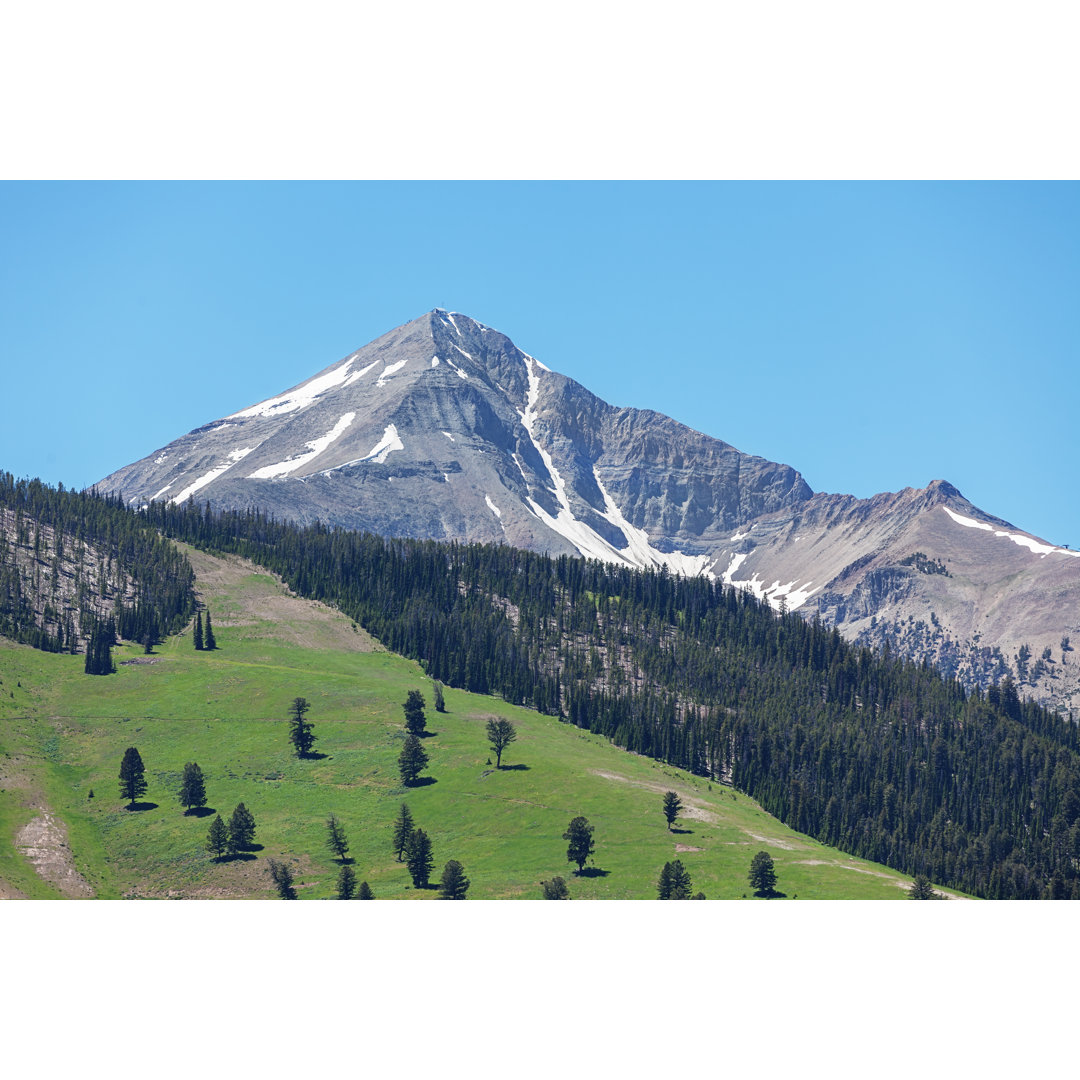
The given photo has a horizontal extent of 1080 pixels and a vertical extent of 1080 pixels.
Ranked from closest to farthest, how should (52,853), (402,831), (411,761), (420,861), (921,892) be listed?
1. (420,861)
2. (921,892)
3. (52,853)
4. (402,831)
5. (411,761)

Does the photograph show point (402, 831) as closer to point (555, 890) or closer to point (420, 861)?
point (420, 861)

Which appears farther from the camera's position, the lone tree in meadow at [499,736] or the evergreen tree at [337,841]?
the lone tree in meadow at [499,736]

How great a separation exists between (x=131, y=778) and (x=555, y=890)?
7101 cm

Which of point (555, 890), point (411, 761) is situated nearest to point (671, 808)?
point (555, 890)

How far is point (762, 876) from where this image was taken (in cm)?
14612

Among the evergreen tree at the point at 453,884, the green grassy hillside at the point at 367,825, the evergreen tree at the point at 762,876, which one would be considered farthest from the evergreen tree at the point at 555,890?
the evergreen tree at the point at 762,876

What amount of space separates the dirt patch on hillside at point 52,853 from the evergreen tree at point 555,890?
2180 inches

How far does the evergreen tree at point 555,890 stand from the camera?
140 metres

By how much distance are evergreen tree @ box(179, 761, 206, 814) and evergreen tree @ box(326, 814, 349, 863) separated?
22099mm

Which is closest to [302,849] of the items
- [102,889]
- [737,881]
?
[102,889]

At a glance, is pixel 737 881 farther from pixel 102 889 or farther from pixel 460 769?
pixel 102 889

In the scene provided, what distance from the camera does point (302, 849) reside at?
16050cm

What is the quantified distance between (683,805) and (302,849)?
201ft

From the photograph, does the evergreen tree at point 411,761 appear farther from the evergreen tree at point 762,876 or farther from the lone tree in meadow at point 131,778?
the evergreen tree at point 762,876
